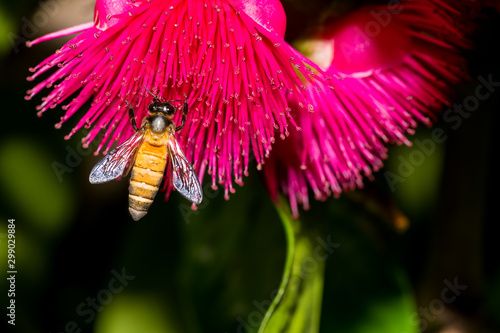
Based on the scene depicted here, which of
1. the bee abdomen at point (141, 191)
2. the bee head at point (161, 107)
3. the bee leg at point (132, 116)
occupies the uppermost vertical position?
the bee head at point (161, 107)

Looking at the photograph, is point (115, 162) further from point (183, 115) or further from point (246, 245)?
point (246, 245)

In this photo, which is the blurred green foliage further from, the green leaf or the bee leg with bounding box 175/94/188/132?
the bee leg with bounding box 175/94/188/132

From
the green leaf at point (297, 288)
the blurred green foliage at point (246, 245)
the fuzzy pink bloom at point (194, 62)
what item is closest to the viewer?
the fuzzy pink bloom at point (194, 62)

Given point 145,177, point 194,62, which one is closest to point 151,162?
point 145,177

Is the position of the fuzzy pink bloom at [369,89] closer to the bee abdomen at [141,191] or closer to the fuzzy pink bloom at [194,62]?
the fuzzy pink bloom at [194,62]

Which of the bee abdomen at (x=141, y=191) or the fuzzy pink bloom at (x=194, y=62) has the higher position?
the fuzzy pink bloom at (x=194, y=62)

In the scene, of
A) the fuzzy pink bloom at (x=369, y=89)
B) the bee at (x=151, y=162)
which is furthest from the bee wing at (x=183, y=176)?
the fuzzy pink bloom at (x=369, y=89)

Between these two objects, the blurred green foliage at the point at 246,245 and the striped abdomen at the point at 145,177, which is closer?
the striped abdomen at the point at 145,177

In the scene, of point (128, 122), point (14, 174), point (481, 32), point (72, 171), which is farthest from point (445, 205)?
point (14, 174)
